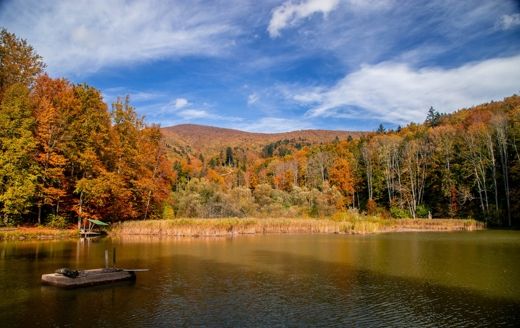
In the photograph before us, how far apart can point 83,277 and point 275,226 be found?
3220cm

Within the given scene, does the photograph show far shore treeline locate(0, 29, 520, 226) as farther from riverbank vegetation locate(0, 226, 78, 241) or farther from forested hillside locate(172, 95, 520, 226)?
riverbank vegetation locate(0, 226, 78, 241)

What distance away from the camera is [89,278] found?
19.6 metres

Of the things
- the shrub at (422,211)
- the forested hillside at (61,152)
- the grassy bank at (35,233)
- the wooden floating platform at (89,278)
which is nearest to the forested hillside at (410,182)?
the shrub at (422,211)

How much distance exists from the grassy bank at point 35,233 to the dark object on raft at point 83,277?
23584 mm

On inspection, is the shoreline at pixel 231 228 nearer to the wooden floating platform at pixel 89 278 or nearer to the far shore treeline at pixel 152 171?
the far shore treeline at pixel 152 171

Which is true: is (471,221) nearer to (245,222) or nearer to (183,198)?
(245,222)

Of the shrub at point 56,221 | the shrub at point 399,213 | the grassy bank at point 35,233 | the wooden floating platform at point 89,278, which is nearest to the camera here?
the wooden floating platform at point 89,278

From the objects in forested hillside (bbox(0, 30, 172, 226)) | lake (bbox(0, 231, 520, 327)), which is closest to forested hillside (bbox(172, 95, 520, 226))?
forested hillside (bbox(0, 30, 172, 226))

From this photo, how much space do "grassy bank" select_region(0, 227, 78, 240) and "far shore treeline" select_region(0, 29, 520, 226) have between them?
197 cm

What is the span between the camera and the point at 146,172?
5416 cm

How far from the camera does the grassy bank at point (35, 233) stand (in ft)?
128

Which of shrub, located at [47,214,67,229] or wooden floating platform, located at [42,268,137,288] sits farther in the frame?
shrub, located at [47,214,67,229]

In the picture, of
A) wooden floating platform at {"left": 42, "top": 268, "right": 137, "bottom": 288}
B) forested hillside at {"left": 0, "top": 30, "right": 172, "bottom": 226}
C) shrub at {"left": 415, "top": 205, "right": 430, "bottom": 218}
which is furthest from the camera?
shrub at {"left": 415, "top": 205, "right": 430, "bottom": 218}

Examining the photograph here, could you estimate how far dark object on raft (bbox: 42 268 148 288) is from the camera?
743 inches
